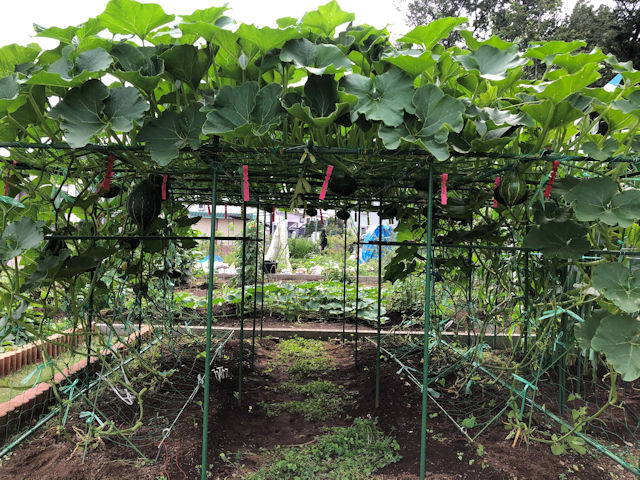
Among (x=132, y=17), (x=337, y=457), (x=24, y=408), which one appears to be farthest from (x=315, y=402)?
(x=132, y=17)

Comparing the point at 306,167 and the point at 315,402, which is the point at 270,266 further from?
the point at 306,167

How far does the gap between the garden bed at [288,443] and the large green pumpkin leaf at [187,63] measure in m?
1.94

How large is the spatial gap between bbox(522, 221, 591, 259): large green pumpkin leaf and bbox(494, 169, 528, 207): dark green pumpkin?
16 cm

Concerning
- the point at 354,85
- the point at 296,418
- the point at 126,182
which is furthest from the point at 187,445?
the point at 354,85

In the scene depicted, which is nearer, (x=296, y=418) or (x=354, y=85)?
(x=354, y=85)

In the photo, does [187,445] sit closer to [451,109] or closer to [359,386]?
[359,386]

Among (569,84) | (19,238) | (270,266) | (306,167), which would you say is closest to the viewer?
(569,84)

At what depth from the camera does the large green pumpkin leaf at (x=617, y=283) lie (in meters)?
1.62

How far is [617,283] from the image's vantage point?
5.47 feet

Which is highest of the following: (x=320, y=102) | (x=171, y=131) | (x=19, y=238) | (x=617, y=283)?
(x=320, y=102)

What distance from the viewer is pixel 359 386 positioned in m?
3.85

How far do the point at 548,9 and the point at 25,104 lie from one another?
20.2 metres

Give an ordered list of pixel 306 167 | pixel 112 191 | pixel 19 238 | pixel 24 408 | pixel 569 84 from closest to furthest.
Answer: pixel 569 84
pixel 19 238
pixel 306 167
pixel 112 191
pixel 24 408

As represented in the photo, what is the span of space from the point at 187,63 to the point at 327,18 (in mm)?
593
